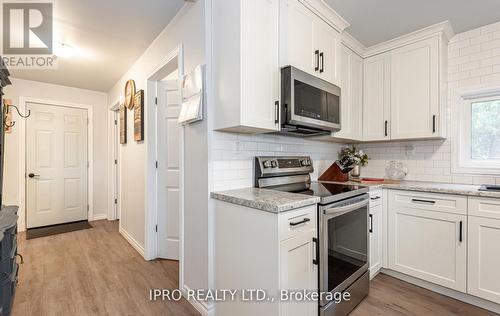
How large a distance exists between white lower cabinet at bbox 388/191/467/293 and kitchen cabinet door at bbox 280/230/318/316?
1.25 metres

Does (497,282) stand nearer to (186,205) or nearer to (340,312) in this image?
(340,312)

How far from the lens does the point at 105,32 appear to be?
2.39 metres

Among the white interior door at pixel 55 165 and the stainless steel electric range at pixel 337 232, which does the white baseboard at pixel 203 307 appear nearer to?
the stainless steel electric range at pixel 337 232

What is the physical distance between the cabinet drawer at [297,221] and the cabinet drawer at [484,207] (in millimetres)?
1358

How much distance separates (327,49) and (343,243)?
1.68 m

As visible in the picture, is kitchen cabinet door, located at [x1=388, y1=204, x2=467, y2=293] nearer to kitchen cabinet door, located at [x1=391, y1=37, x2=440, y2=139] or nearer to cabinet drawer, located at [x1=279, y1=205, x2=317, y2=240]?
kitchen cabinet door, located at [x1=391, y1=37, x2=440, y2=139]

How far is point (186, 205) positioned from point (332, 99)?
160 centimetres

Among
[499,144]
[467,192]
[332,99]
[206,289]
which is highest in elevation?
[332,99]

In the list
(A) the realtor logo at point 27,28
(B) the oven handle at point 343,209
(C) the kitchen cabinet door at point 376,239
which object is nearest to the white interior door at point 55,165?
(A) the realtor logo at point 27,28

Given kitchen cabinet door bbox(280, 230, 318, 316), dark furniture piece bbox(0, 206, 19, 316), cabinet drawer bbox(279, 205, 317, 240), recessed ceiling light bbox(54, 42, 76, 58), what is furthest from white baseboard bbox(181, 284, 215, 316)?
recessed ceiling light bbox(54, 42, 76, 58)

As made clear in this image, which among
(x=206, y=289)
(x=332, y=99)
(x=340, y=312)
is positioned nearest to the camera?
(x=340, y=312)

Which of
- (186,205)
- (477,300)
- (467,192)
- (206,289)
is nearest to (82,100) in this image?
(186,205)

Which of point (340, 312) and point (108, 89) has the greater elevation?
point (108, 89)

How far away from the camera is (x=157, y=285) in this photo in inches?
86.9
